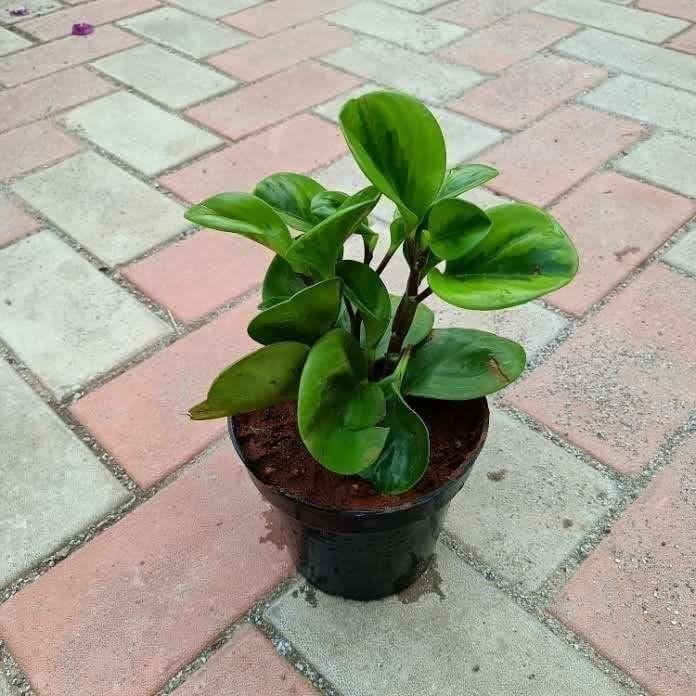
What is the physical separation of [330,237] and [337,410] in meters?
0.19

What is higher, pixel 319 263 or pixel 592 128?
pixel 319 263

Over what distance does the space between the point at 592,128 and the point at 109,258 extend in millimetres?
1323

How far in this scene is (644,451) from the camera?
1288mm

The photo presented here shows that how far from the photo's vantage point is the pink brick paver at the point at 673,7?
2.64 meters

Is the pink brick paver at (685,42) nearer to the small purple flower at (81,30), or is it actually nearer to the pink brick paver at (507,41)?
the pink brick paver at (507,41)

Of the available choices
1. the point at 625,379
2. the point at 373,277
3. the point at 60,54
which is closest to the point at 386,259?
the point at 373,277

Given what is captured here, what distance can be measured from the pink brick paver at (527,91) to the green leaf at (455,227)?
4.75 ft

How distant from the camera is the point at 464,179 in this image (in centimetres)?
83

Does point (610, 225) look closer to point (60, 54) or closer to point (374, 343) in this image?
point (374, 343)

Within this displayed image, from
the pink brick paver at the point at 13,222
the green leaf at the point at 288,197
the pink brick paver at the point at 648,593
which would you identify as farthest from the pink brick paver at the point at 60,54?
the pink brick paver at the point at 648,593

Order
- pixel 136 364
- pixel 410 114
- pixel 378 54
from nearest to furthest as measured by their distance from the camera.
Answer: pixel 410 114
pixel 136 364
pixel 378 54

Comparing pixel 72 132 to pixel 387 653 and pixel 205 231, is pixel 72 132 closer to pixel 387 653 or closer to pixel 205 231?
pixel 205 231

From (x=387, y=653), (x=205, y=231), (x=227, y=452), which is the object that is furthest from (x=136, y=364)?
(x=387, y=653)

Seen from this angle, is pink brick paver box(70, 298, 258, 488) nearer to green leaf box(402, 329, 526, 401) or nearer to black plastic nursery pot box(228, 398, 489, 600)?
black plastic nursery pot box(228, 398, 489, 600)
